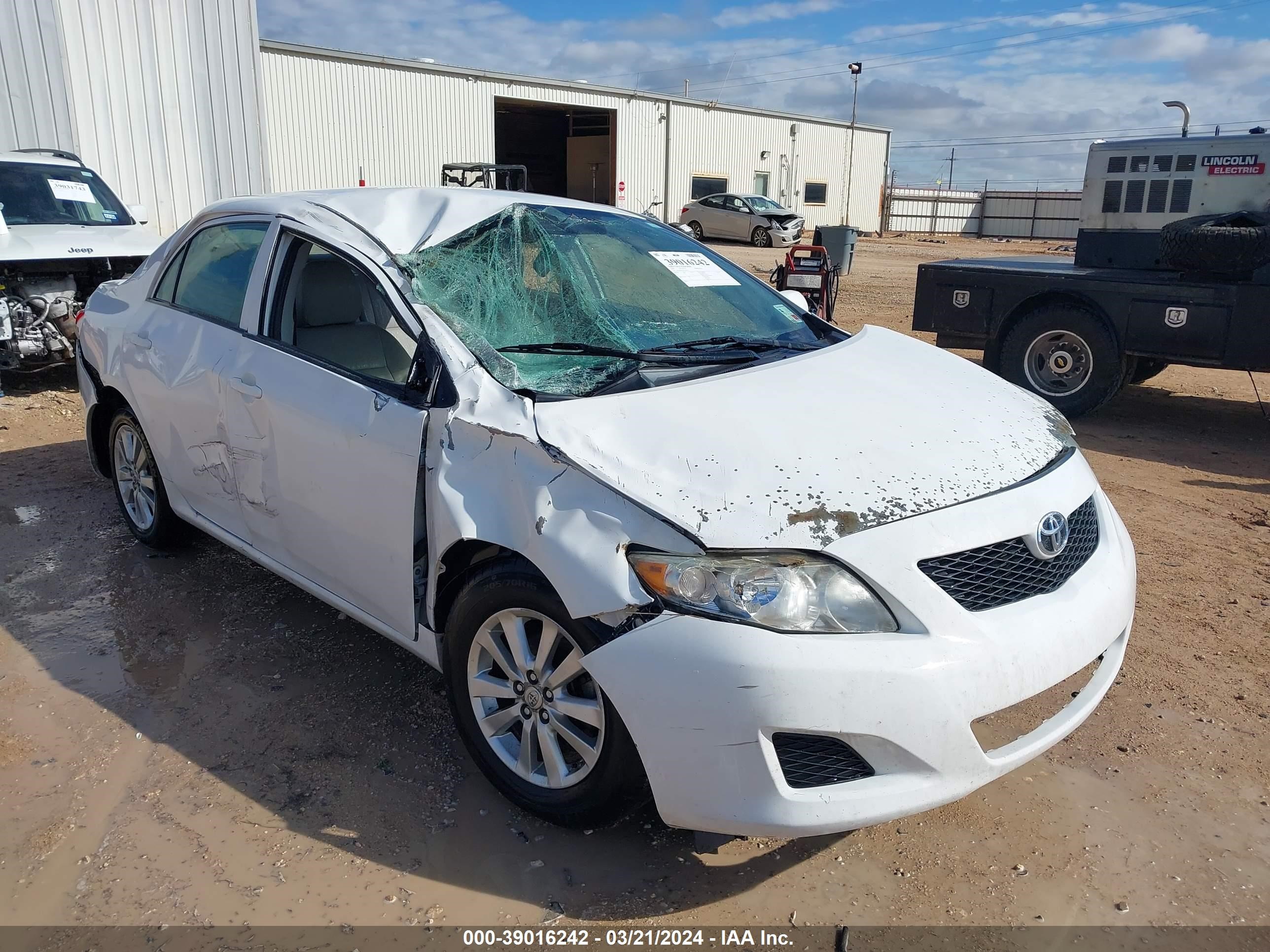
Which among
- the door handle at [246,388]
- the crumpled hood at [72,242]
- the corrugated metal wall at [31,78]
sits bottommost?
the door handle at [246,388]

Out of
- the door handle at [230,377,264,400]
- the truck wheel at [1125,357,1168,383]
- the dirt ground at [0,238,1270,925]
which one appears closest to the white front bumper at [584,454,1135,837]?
the dirt ground at [0,238,1270,925]

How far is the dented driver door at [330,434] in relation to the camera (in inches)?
109

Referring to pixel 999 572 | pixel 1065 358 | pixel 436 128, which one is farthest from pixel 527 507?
pixel 436 128

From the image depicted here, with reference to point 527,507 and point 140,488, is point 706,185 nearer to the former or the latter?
point 140,488

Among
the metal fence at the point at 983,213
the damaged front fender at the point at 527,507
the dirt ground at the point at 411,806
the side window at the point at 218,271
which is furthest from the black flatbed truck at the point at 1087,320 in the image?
the metal fence at the point at 983,213

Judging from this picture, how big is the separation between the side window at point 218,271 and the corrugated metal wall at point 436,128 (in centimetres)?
1441

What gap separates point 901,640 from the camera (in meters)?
2.10

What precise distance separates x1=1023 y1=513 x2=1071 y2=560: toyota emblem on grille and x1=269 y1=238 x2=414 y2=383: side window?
2044 millimetres

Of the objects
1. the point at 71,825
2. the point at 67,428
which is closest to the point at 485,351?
the point at 71,825

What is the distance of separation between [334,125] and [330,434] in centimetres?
2124

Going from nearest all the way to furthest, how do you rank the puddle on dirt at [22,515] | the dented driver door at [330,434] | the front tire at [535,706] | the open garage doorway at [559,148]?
the front tire at [535,706], the dented driver door at [330,434], the puddle on dirt at [22,515], the open garage doorway at [559,148]

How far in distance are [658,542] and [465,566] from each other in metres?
0.72

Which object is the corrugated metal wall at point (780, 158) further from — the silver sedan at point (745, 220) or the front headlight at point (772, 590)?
the front headlight at point (772, 590)

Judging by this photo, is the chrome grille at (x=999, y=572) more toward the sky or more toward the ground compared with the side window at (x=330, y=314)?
more toward the ground
